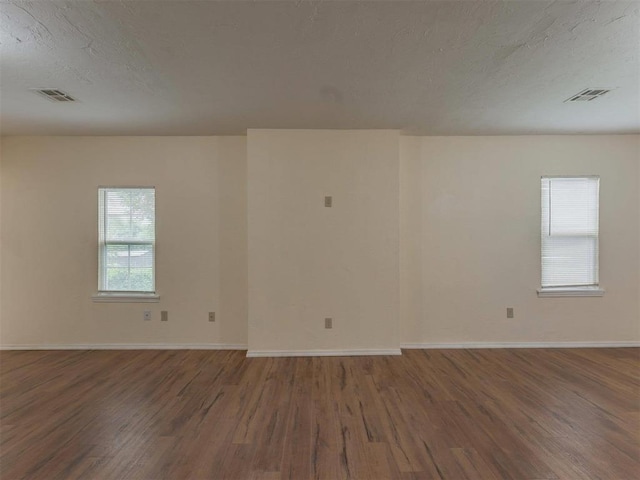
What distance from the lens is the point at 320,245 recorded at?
12.4 feet

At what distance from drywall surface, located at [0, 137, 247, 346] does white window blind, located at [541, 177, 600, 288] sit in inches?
150

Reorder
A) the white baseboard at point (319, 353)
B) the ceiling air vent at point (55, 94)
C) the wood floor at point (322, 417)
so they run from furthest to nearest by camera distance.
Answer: the white baseboard at point (319, 353), the ceiling air vent at point (55, 94), the wood floor at point (322, 417)

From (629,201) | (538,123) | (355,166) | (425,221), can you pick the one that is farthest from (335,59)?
(629,201)

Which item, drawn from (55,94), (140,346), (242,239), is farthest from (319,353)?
(55,94)

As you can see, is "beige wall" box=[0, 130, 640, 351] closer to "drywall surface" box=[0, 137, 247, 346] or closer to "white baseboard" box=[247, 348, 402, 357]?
"drywall surface" box=[0, 137, 247, 346]

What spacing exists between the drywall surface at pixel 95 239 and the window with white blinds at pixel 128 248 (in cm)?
10

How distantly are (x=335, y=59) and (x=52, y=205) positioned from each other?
3991 mm

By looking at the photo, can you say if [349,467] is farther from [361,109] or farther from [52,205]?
[52,205]

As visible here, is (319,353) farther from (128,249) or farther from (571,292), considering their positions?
(571,292)

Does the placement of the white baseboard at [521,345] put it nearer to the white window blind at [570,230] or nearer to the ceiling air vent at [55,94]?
the white window blind at [570,230]

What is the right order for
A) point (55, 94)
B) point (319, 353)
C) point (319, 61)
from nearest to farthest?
point (319, 61) < point (55, 94) < point (319, 353)

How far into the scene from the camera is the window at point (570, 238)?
4027mm

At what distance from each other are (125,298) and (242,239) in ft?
5.29

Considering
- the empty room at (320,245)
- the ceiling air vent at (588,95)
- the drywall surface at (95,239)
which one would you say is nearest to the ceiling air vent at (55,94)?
the empty room at (320,245)
